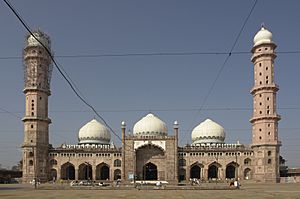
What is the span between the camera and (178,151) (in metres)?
67.5

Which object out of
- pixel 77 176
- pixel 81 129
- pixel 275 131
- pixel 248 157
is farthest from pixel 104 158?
pixel 275 131

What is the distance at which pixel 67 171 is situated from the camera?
7188 cm

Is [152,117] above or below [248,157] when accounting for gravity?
above

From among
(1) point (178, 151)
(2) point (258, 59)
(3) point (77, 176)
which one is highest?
(2) point (258, 59)

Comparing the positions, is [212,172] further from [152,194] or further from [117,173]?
[152,194]

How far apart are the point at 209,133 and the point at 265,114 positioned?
46.0 feet

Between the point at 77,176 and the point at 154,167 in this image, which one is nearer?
the point at 77,176

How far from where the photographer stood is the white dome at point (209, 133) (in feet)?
237

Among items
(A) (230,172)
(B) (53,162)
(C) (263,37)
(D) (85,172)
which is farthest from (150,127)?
(C) (263,37)

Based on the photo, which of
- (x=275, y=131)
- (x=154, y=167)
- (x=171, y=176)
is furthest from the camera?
(x=154, y=167)

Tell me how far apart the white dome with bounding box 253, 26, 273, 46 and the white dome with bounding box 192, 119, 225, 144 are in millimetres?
17959

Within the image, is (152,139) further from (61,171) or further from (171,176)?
(61,171)

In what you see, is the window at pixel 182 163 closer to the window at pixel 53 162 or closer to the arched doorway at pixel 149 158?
the arched doorway at pixel 149 158

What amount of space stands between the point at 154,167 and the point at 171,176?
6.81 metres
